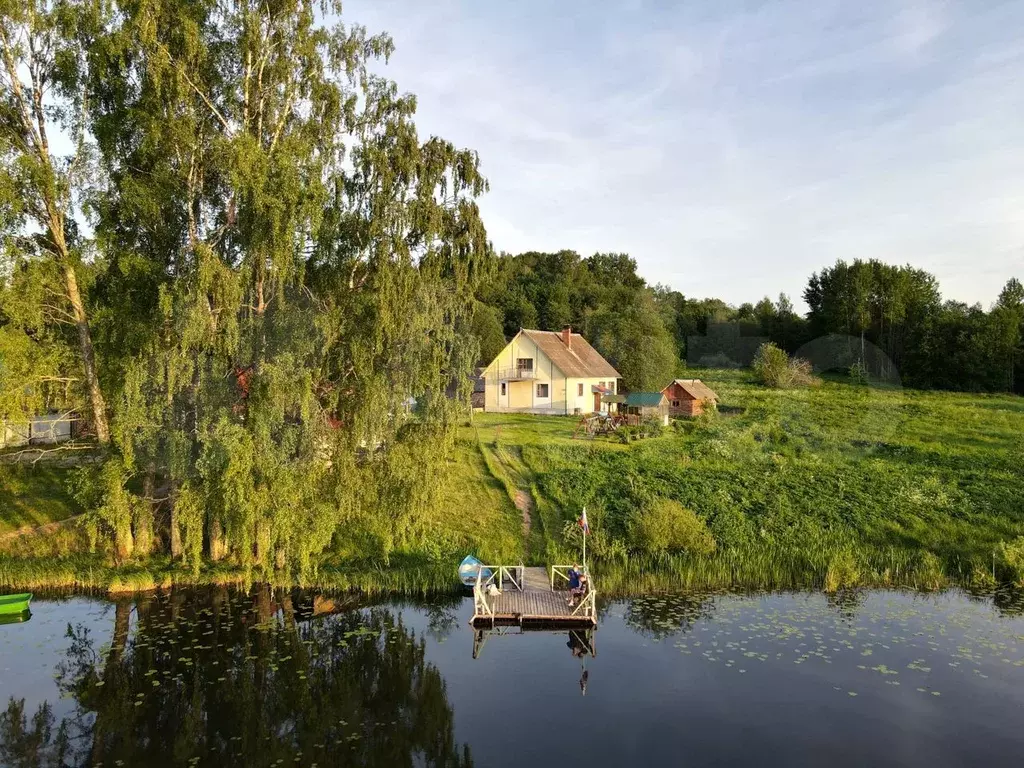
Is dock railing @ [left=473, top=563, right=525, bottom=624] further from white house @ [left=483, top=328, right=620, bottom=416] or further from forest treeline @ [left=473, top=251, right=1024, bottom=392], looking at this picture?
forest treeline @ [left=473, top=251, right=1024, bottom=392]

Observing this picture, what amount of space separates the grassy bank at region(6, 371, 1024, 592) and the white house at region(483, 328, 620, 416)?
20.8 feet

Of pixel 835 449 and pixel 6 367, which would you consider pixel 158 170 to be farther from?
pixel 835 449

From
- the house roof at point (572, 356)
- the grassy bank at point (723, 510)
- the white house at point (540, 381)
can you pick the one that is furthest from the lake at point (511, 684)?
the house roof at point (572, 356)

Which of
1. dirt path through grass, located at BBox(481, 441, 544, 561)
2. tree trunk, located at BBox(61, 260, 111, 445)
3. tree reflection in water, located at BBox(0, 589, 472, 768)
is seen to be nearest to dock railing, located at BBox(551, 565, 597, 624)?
dirt path through grass, located at BBox(481, 441, 544, 561)

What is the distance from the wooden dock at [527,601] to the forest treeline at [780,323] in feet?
102

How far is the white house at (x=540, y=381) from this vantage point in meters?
43.7

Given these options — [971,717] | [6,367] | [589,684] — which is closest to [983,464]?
[971,717]

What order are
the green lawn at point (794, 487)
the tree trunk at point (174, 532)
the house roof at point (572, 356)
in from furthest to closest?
the house roof at point (572, 356), the green lawn at point (794, 487), the tree trunk at point (174, 532)

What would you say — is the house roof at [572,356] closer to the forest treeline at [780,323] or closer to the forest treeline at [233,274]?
the forest treeline at [780,323]

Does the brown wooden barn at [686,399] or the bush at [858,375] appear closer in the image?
the brown wooden barn at [686,399]

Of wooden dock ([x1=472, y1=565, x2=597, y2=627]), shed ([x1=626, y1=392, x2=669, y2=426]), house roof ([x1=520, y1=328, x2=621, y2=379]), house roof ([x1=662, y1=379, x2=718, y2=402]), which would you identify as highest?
house roof ([x1=520, y1=328, x2=621, y2=379])

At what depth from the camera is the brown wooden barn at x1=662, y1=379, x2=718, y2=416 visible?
135ft

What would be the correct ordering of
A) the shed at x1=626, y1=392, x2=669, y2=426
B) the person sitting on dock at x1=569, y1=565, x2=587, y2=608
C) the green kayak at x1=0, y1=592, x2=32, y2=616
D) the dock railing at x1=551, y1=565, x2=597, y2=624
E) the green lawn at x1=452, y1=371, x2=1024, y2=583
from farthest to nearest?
the shed at x1=626, y1=392, x2=669, y2=426, the green lawn at x1=452, y1=371, x2=1024, y2=583, the person sitting on dock at x1=569, y1=565, x2=587, y2=608, the green kayak at x1=0, y1=592, x2=32, y2=616, the dock railing at x1=551, y1=565, x2=597, y2=624

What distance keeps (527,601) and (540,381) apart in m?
26.5
